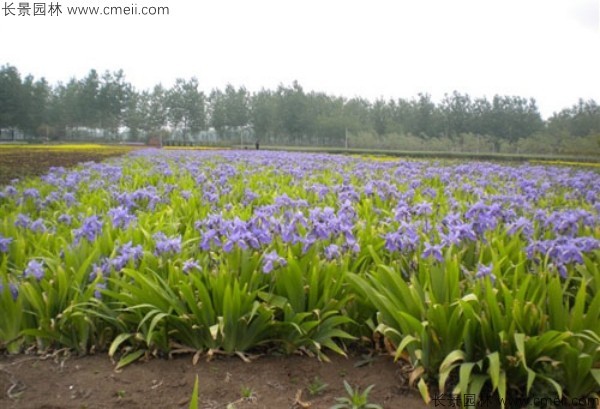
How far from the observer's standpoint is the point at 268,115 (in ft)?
222

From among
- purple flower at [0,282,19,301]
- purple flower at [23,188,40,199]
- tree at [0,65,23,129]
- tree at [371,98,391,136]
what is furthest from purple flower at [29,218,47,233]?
tree at [371,98,391,136]

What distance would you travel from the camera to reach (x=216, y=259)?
3346 millimetres

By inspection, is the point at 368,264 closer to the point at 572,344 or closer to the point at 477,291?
the point at 477,291

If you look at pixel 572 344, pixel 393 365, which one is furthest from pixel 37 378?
pixel 572 344

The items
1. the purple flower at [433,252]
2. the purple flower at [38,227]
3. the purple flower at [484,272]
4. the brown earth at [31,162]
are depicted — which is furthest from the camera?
the brown earth at [31,162]

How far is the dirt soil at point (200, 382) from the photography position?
2506 mm

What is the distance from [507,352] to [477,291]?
0.38 metres

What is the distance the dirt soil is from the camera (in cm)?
251

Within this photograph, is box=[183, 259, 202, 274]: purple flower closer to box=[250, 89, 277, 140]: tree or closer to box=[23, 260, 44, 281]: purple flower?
box=[23, 260, 44, 281]: purple flower

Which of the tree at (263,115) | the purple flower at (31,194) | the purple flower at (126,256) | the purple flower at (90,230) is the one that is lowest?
the purple flower at (126,256)

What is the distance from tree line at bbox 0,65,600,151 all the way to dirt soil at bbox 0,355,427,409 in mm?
59961

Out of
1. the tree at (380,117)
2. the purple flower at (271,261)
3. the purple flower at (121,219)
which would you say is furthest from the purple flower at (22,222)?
the tree at (380,117)

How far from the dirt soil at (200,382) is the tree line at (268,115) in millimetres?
59961

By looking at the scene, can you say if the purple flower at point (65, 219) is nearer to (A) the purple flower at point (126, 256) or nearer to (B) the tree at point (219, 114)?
(A) the purple flower at point (126, 256)
